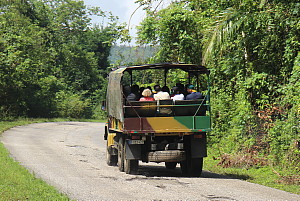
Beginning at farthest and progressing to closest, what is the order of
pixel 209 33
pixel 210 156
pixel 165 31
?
pixel 165 31 → pixel 210 156 → pixel 209 33

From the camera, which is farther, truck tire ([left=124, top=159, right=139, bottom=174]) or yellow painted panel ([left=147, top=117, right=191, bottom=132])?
truck tire ([left=124, top=159, right=139, bottom=174])

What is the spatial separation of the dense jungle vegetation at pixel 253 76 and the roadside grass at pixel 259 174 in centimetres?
26

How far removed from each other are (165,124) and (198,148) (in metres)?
1.06

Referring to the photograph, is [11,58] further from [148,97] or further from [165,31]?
[148,97]

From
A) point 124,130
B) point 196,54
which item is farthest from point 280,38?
point 124,130

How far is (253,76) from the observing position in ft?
57.7

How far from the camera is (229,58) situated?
61.4 ft

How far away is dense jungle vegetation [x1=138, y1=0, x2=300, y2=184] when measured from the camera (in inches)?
588

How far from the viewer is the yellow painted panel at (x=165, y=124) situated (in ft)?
43.0

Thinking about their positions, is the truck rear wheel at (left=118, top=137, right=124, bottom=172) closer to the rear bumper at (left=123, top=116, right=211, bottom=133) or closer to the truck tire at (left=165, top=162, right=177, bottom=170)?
the rear bumper at (left=123, top=116, right=211, bottom=133)

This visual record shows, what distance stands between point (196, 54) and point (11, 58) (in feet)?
64.4

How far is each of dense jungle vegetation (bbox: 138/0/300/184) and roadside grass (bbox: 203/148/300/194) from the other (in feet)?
0.85

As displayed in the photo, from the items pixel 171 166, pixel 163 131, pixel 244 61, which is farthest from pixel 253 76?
pixel 163 131

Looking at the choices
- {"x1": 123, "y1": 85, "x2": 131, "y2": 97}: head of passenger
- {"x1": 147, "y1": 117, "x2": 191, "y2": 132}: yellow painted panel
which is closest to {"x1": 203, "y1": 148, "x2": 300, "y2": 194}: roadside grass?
{"x1": 147, "y1": 117, "x2": 191, "y2": 132}: yellow painted panel
